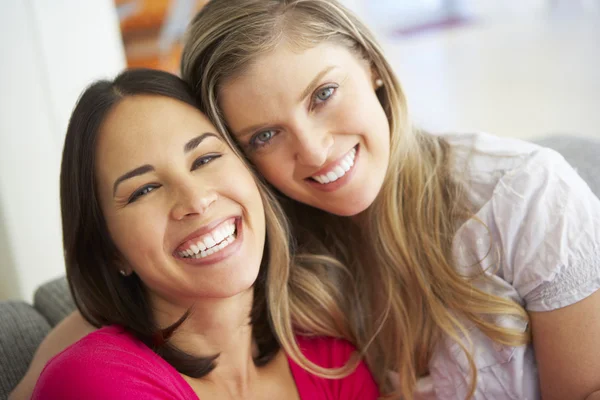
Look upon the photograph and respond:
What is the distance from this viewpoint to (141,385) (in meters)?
1.22

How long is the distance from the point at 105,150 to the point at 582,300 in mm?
975

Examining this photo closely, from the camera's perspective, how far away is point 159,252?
1315 millimetres

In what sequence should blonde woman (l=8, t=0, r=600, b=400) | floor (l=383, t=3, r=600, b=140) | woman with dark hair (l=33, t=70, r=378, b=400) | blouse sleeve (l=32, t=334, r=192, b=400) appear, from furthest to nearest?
floor (l=383, t=3, r=600, b=140), blonde woman (l=8, t=0, r=600, b=400), woman with dark hair (l=33, t=70, r=378, b=400), blouse sleeve (l=32, t=334, r=192, b=400)

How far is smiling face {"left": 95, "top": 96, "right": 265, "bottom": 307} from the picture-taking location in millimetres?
1318

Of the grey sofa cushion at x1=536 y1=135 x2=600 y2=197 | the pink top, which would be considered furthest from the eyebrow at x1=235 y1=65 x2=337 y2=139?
the grey sofa cushion at x1=536 y1=135 x2=600 y2=197

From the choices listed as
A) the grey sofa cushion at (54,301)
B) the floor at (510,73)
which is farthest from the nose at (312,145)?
the floor at (510,73)

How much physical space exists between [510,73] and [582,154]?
3.98 m

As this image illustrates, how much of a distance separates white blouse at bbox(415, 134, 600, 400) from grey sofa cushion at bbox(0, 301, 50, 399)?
0.92m

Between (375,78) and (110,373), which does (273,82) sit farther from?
(110,373)

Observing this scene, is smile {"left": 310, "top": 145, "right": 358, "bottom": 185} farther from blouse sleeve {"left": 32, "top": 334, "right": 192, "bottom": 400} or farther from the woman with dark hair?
blouse sleeve {"left": 32, "top": 334, "right": 192, "bottom": 400}

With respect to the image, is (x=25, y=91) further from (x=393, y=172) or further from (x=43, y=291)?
(x=393, y=172)

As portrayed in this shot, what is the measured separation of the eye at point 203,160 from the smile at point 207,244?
13cm

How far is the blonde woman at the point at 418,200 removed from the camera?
4.63ft

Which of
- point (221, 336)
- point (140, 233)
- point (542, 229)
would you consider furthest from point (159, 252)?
point (542, 229)
